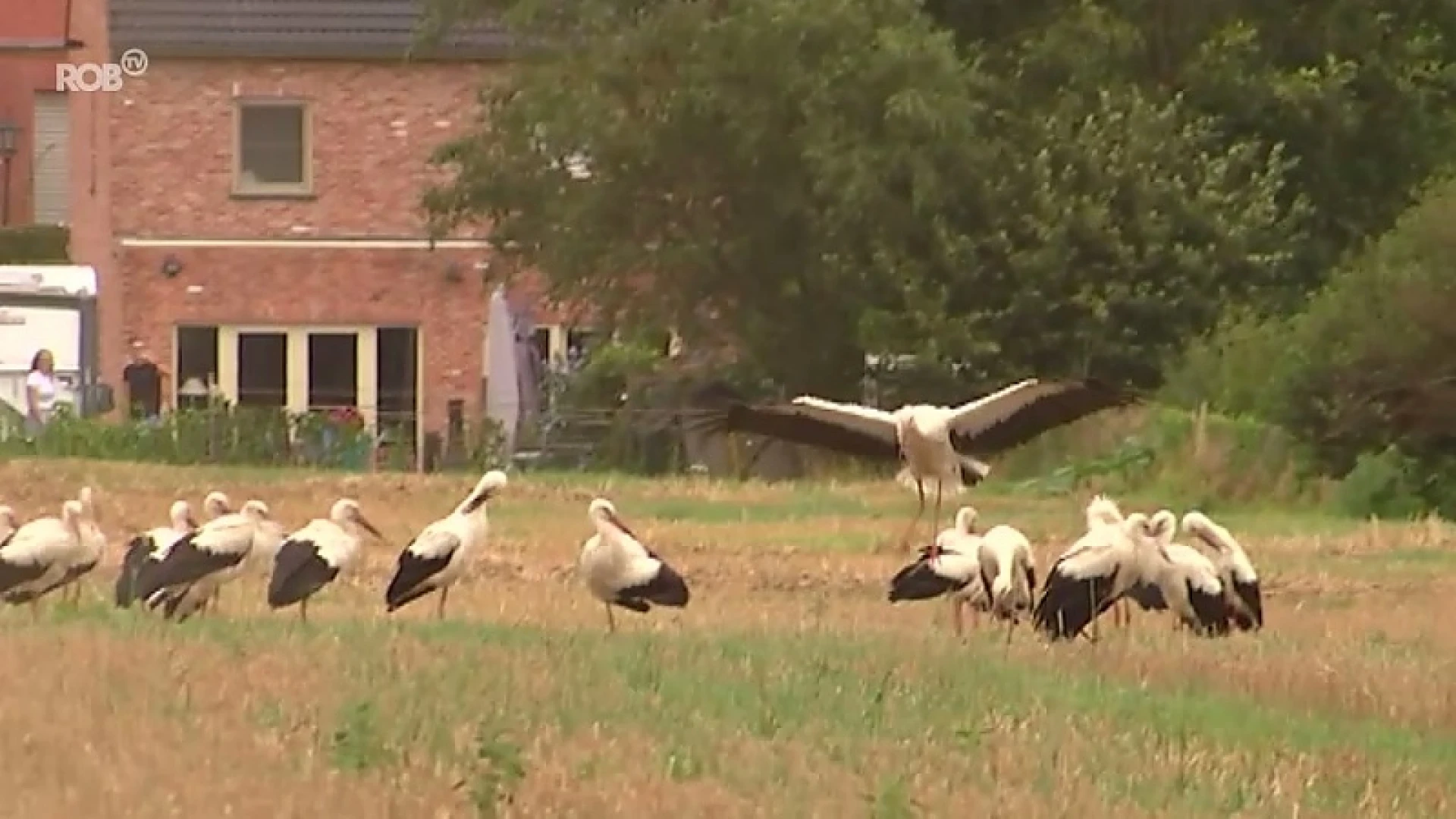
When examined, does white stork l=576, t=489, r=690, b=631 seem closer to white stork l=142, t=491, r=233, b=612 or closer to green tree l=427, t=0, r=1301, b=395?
white stork l=142, t=491, r=233, b=612

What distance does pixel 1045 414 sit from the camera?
898 inches

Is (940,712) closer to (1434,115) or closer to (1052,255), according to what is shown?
(1052,255)

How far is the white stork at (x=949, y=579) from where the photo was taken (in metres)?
18.5

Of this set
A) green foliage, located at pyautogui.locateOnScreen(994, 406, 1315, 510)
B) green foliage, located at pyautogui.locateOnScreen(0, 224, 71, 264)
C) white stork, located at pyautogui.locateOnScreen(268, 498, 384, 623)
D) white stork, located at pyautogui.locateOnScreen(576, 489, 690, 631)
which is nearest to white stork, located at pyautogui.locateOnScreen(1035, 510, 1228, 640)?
white stork, located at pyautogui.locateOnScreen(576, 489, 690, 631)

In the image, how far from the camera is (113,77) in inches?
1971

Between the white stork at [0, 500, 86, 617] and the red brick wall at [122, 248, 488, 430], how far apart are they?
108ft

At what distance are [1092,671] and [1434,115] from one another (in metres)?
28.2

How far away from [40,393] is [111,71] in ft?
33.3

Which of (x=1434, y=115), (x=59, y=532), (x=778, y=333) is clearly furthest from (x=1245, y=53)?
(x=59, y=532)

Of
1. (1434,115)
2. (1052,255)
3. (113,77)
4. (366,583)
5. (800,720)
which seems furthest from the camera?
(113,77)

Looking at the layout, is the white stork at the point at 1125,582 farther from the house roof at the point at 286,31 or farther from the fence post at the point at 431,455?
the house roof at the point at 286,31

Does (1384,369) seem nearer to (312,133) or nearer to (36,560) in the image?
(36,560)

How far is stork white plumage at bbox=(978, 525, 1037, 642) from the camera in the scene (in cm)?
1802

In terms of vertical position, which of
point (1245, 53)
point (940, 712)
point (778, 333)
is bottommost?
point (940, 712)
